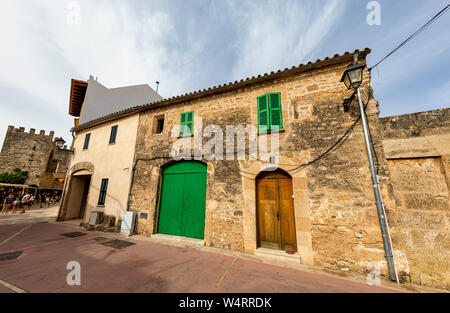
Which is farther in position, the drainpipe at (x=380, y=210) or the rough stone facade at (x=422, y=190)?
the drainpipe at (x=380, y=210)

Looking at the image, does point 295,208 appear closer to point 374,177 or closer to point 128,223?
point 374,177

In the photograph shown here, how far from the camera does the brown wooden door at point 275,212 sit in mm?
4711

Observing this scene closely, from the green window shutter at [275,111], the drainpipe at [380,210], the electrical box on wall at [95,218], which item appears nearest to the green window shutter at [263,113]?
the green window shutter at [275,111]

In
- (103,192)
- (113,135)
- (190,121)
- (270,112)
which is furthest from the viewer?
(113,135)

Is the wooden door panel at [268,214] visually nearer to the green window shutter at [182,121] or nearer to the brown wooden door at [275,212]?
the brown wooden door at [275,212]

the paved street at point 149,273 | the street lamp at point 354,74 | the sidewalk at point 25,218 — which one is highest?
the street lamp at point 354,74

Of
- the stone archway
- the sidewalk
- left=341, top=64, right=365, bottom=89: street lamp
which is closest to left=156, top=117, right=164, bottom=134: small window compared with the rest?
the stone archway

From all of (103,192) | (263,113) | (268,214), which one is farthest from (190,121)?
(103,192)

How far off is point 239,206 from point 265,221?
2.99ft

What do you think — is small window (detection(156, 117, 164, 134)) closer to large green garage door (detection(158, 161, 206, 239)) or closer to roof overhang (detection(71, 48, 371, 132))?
roof overhang (detection(71, 48, 371, 132))

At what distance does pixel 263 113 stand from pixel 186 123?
10.5ft

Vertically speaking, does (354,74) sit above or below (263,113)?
above

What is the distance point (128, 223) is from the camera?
6.55m

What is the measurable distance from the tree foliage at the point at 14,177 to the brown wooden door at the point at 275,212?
3477 centimetres
